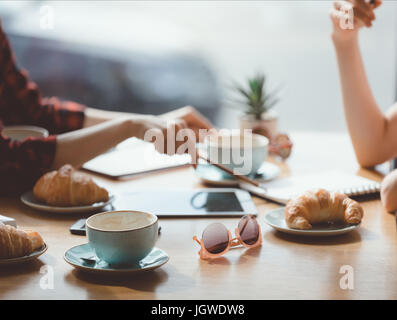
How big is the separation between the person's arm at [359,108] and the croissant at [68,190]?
0.68 m

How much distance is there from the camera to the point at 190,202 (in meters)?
1.09

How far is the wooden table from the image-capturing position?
2.31 feet

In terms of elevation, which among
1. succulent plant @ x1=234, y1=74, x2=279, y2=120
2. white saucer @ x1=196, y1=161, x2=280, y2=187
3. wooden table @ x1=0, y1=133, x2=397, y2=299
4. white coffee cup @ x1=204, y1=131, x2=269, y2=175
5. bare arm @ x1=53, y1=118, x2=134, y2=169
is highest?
succulent plant @ x1=234, y1=74, x2=279, y2=120

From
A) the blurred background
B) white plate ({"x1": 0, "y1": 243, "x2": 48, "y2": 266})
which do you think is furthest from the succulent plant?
the blurred background

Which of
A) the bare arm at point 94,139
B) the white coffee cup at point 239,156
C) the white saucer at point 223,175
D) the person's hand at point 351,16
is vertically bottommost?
the white saucer at point 223,175

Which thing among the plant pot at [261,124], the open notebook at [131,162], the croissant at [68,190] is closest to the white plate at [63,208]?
the croissant at [68,190]

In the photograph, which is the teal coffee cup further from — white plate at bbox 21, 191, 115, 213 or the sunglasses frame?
white plate at bbox 21, 191, 115, 213

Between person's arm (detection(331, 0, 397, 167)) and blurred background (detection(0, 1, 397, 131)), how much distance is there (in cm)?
169

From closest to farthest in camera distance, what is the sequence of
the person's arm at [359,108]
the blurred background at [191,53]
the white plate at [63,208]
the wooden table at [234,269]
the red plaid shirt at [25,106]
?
the wooden table at [234,269] → the white plate at [63,208] → the person's arm at [359,108] → the red plaid shirt at [25,106] → the blurred background at [191,53]

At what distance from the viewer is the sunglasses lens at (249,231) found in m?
0.86

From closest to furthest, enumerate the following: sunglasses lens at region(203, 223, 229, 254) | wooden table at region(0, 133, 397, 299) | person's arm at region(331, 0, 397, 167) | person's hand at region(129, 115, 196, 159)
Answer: wooden table at region(0, 133, 397, 299), sunglasses lens at region(203, 223, 229, 254), person's hand at region(129, 115, 196, 159), person's arm at region(331, 0, 397, 167)

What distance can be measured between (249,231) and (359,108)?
0.65 metres

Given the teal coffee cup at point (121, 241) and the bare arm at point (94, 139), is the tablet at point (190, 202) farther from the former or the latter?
the teal coffee cup at point (121, 241)

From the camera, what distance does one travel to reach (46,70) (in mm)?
3676
